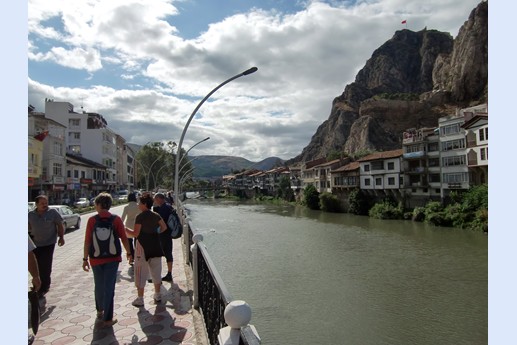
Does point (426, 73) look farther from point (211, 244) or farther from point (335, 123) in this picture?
point (211, 244)

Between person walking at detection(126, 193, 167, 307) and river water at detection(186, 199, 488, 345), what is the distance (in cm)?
725

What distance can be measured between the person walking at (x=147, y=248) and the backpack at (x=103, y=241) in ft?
3.00

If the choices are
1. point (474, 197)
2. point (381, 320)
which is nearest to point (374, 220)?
point (474, 197)

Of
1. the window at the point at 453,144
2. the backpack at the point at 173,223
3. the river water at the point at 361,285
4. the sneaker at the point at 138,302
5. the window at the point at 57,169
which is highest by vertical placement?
the window at the point at 453,144

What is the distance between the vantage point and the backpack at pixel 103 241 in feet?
18.1

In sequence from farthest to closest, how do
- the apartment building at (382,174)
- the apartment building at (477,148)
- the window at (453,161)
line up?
1. the apartment building at (382,174)
2. the window at (453,161)
3. the apartment building at (477,148)

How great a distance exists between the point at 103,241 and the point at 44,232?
2.47 meters

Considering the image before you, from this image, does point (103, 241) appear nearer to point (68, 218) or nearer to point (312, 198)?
point (68, 218)

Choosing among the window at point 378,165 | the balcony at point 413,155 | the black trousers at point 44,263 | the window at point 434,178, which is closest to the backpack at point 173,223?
the black trousers at point 44,263

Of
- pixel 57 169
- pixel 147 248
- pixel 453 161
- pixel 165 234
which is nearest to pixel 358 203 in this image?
pixel 453 161

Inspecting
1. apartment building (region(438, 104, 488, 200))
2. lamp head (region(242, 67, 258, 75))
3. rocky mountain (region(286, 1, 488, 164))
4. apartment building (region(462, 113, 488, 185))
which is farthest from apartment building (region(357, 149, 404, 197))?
lamp head (region(242, 67, 258, 75))

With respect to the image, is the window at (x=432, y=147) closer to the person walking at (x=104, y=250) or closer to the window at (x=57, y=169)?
the window at (x=57, y=169)

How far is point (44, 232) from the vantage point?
716 cm

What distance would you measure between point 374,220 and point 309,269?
28106mm
